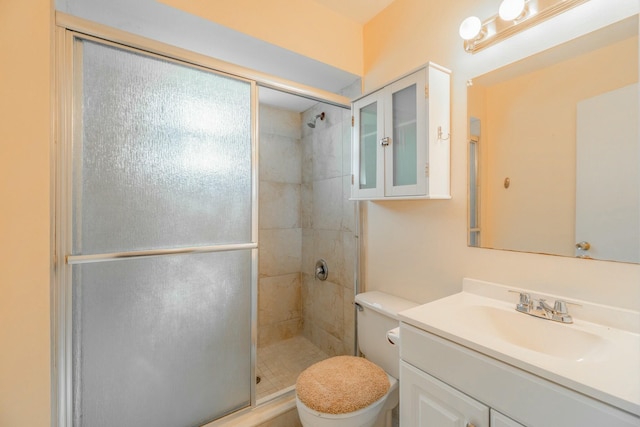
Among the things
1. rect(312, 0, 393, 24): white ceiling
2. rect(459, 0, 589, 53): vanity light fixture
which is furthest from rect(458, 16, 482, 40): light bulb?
rect(312, 0, 393, 24): white ceiling

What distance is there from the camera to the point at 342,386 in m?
1.17

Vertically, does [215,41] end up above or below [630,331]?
above

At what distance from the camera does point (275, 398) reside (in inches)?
57.8

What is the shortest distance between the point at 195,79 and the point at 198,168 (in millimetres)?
405

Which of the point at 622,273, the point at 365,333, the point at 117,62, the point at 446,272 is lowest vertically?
the point at 365,333

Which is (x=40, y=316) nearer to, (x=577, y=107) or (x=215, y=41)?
(x=215, y=41)

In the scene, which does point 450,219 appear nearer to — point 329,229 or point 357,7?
point 329,229

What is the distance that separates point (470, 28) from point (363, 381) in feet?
5.24

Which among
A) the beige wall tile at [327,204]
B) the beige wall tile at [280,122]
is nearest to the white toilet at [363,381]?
the beige wall tile at [327,204]

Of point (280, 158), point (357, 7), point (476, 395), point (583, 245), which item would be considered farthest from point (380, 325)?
point (357, 7)

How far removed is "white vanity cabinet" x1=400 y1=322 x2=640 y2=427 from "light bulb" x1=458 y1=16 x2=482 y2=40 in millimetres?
1209

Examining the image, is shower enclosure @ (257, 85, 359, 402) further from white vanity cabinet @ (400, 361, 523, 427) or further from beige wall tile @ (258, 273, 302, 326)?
white vanity cabinet @ (400, 361, 523, 427)

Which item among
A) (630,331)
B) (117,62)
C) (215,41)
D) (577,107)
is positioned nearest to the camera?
(630,331)

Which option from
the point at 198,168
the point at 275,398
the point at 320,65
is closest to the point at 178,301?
the point at 198,168
